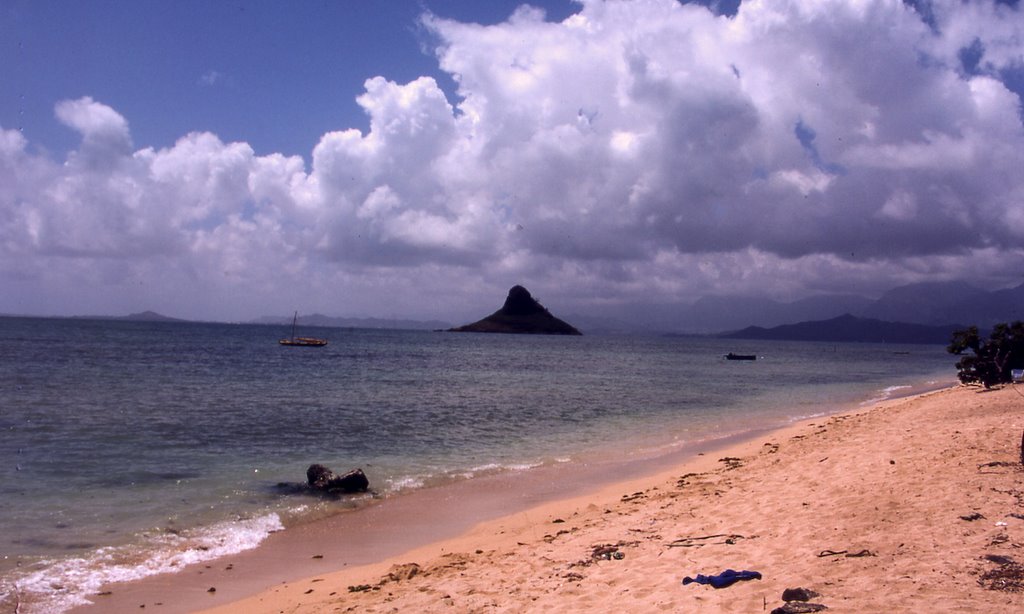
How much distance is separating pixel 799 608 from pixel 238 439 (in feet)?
58.6

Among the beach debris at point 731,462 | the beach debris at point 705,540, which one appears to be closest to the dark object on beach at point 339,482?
the beach debris at point 705,540

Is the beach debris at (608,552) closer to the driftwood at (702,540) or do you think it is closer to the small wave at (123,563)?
the driftwood at (702,540)

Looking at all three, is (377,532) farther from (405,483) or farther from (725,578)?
(725,578)

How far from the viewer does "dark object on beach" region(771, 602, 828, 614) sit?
570cm

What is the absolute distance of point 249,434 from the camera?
20844mm

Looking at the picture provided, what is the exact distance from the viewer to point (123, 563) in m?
9.69

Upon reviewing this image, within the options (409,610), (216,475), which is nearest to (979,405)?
(409,610)

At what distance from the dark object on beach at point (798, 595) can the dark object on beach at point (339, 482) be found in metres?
9.82

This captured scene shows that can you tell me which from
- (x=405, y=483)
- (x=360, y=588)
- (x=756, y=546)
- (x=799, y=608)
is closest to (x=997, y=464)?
(x=756, y=546)

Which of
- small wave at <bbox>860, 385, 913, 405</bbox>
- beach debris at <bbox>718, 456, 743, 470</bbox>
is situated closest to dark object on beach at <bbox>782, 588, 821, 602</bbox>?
beach debris at <bbox>718, 456, 743, 470</bbox>

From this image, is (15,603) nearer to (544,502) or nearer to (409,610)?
(409,610)

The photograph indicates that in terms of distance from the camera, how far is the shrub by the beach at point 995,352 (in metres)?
27.0

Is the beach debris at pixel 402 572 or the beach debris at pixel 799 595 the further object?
the beach debris at pixel 402 572

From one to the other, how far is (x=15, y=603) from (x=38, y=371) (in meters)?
39.6
